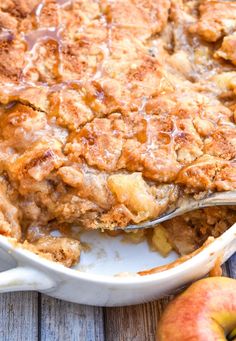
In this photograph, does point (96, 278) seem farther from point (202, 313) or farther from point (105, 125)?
point (105, 125)

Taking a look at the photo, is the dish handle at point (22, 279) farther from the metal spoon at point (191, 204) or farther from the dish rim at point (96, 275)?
the metal spoon at point (191, 204)

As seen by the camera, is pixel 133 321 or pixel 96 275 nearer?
pixel 96 275

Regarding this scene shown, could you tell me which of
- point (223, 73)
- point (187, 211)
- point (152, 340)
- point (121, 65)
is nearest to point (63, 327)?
point (152, 340)

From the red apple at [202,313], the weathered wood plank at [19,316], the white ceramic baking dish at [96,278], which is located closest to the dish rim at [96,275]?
the white ceramic baking dish at [96,278]

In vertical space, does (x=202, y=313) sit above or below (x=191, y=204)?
below

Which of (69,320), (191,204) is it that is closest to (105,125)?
(191,204)

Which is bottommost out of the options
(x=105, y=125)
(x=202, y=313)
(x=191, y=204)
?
(x=202, y=313)

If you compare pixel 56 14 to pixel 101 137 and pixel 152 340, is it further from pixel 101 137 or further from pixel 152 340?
pixel 152 340

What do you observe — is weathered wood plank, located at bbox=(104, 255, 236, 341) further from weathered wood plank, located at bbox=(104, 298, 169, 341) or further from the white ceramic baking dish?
the white ceramic baking dish
